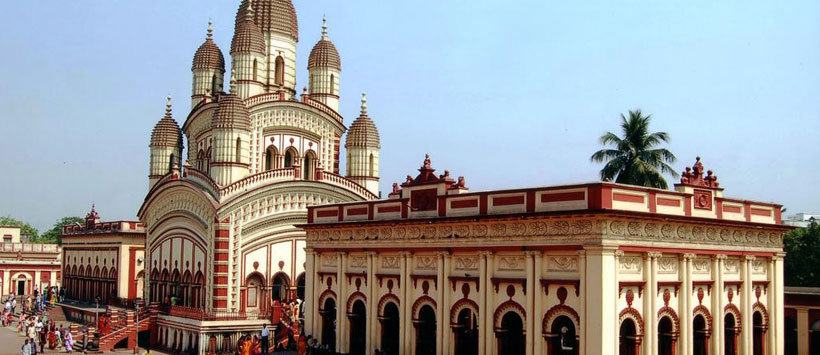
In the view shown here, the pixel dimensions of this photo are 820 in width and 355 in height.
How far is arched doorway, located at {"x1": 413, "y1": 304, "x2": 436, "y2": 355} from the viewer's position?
97.0ft

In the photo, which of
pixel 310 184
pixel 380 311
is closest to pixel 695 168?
pixel 380 311

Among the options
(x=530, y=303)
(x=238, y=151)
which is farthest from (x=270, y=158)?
(x=530, y=303)

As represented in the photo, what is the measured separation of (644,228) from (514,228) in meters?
3.66

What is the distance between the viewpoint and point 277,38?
4784 centimetres

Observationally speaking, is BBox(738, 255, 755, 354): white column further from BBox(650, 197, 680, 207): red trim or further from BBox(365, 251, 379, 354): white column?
Answer: BBox(365, 251, 379, 354): white column

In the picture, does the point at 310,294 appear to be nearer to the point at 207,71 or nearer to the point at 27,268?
the point at 207,71

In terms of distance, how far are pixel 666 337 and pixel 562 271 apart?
146 inches

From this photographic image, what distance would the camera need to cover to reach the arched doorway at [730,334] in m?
27.3

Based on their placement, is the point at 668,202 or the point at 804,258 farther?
the point at 804,258

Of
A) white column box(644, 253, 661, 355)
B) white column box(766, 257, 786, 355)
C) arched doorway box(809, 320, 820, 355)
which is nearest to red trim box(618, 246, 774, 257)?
white column box(644, 253, 661, 355)

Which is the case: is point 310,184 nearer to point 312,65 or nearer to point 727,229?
point 312,65

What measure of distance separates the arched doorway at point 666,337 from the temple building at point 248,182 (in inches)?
751

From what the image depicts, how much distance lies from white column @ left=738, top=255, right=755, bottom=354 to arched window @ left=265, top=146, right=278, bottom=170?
24369 mm

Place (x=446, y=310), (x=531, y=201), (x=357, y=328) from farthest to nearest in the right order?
(x=357, y=328)
(x=446, y=310)
(x=531, y=201)
